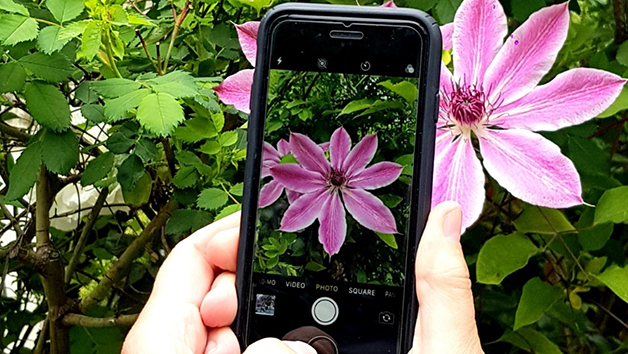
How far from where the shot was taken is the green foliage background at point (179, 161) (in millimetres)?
451

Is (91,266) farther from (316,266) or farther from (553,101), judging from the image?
(553,101)

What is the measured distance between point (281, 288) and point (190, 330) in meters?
0.06

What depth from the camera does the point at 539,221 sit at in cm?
49

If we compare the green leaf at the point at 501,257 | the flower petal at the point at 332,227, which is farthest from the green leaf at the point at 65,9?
the green leaf at the point at 501,257

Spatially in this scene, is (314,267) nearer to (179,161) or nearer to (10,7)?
(179,161)

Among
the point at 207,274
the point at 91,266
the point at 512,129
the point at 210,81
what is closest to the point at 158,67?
the point at 210,81

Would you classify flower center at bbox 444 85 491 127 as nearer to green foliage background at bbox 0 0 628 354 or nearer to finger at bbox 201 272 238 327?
green foliage background at bbox 0 0 628 354

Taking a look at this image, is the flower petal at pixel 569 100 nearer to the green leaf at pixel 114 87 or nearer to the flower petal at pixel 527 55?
the flower petal at pixel 527 55

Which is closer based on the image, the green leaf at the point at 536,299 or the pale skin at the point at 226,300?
the pale skin at the point at 226,300

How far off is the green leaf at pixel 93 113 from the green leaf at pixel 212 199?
88 millimetres

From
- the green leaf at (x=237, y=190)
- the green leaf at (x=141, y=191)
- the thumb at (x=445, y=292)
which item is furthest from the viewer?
the green leaf at (x=141, y=191)

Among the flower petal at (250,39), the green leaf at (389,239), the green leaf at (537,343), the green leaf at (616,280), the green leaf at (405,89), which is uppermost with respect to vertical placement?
the flower petal at (250,39)

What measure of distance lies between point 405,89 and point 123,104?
0.17 m

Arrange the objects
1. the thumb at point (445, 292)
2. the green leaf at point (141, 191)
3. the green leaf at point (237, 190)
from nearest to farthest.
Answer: the thumb at point (445, 292) < the green leaf at point (237, 190) < the green leaf at point (141, 191)
